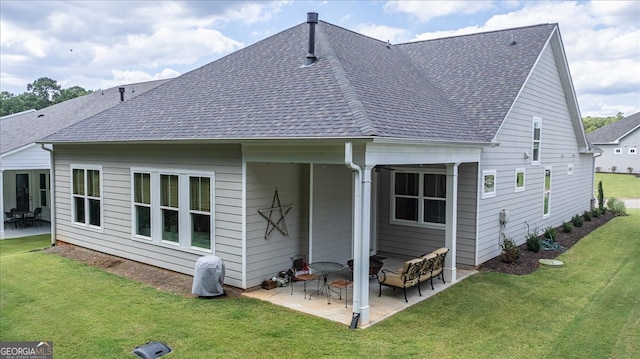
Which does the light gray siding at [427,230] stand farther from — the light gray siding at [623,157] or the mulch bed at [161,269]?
the light gray siding at [623,157]

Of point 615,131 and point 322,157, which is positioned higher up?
point 615,131

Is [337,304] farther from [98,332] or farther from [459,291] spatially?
[98,332]

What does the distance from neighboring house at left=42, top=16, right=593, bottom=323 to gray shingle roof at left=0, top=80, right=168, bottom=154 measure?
6.49 m

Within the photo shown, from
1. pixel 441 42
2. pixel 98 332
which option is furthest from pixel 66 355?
pixel 441 42

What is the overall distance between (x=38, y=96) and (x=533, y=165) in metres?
72.7

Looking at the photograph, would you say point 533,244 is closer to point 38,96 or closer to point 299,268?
point 299,268

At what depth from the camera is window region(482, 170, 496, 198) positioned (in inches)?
432

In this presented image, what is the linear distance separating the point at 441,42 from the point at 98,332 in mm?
13915

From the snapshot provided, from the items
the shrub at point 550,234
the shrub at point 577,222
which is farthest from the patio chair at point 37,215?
the shrub at point 577,222

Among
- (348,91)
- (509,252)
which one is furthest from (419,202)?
(348,91)

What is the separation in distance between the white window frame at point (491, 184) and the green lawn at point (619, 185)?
73.0 feet

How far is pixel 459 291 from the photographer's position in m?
9.17

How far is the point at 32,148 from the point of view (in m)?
16.9

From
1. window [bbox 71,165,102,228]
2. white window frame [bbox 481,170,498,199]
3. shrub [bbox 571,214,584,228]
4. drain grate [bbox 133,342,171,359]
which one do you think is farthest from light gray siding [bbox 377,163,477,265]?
shrub [bbox 571,214,584,228]
